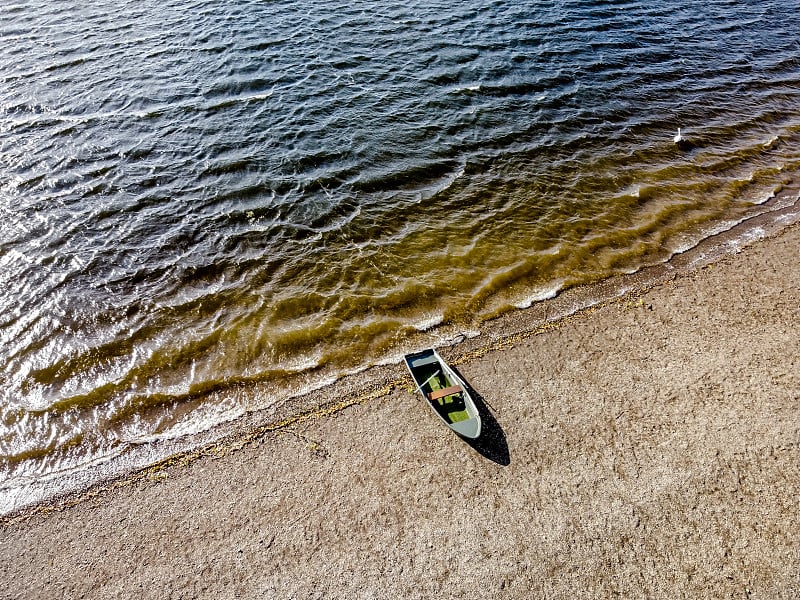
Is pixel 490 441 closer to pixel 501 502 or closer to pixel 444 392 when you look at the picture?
pixel 501 502

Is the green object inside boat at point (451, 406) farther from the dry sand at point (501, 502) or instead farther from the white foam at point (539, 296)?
the white foam at point (539, 296)

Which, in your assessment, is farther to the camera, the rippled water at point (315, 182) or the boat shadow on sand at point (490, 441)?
the rippled water at point (315, 182)

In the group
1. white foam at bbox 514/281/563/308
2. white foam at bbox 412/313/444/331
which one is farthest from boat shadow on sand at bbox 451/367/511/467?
white foam at bbox 514/281/563/308

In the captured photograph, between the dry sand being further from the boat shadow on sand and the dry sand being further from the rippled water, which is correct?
the rippled water

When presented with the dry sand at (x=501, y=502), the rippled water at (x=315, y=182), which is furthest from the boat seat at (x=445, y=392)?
the rippled water at (x=315, y=182)

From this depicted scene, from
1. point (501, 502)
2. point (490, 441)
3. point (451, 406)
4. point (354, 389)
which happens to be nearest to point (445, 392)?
point (451, 406)

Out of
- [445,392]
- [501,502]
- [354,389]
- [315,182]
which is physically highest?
[315,182]
